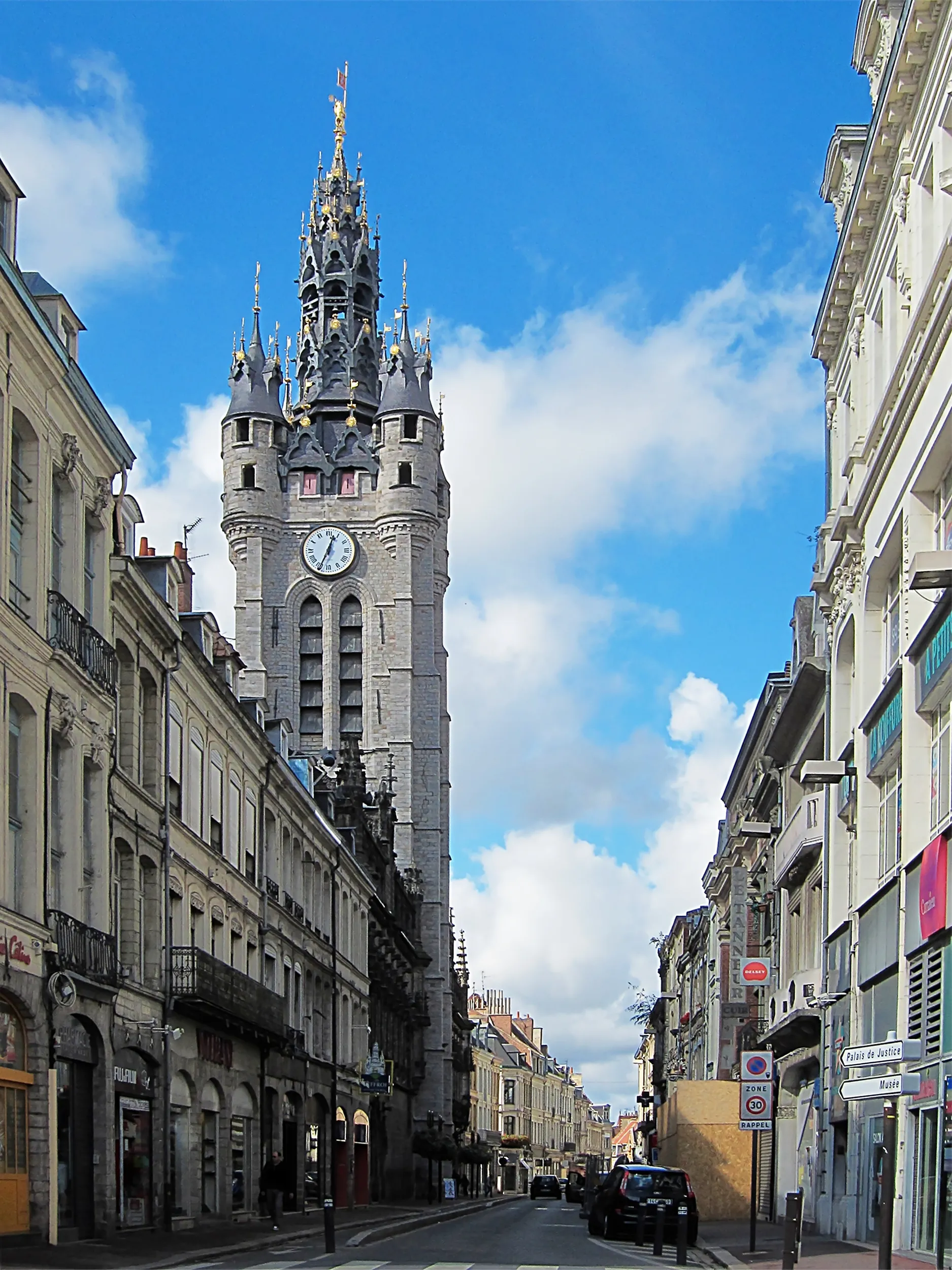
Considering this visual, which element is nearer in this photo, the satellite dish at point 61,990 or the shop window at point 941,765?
the shop window at point 941,765

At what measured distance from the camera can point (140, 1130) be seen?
3145cm

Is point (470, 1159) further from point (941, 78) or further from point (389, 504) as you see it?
point (941, 78)

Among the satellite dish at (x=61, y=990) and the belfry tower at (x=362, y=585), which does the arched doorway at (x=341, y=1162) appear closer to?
the satellite dish at (x=61, y=990)

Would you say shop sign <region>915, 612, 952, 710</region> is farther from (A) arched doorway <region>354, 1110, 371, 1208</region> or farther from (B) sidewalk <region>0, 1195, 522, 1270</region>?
(A) arched doorway <region>354, 1110, 371, 1208</region>

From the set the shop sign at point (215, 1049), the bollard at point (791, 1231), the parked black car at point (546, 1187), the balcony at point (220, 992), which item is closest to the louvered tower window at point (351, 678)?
the parked black car at point (546, 1187)

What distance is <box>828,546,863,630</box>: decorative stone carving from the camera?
100 ft

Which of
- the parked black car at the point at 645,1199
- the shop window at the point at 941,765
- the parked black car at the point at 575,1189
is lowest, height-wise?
the parked black car at the point at 575,1189

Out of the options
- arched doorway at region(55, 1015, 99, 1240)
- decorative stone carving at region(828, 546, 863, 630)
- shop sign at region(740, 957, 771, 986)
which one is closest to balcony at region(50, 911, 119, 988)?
arched doorway at region(55, 1015, 99, 1240)

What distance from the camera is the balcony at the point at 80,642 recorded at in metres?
25.9

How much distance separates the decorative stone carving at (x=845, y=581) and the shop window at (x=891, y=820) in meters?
3.67

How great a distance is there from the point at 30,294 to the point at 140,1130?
14414mm

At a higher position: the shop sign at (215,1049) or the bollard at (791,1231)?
the bollard at (791,1231)

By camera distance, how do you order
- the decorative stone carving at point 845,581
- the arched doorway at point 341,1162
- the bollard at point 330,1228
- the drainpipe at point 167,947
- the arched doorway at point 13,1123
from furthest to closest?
the arched doorway at point 341,1162 < the drainpipe at point 167,947 < the decorative stone carving at point 845,581 < the bollard at point 330,1228 < the arched doorway at point 13,1123

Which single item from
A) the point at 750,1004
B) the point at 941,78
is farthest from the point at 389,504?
the point at 941,78
